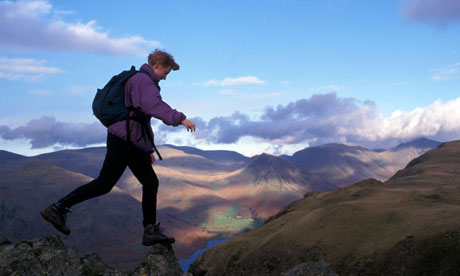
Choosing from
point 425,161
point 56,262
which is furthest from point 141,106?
point 425,161

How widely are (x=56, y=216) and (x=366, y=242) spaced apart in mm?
23692

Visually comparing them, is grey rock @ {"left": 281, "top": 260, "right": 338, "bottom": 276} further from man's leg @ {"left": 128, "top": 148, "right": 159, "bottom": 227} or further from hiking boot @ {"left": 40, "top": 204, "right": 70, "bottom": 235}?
hiking boot @ {"left": 40, "top": 204, "right": 70, "bottom": 235}

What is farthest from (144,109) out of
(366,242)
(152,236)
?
(366,242)

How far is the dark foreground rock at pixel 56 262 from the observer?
7656mm

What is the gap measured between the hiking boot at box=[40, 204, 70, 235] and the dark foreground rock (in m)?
1.15

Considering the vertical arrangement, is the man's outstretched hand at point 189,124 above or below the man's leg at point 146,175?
above

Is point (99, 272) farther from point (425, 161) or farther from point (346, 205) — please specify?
point (425, 161)

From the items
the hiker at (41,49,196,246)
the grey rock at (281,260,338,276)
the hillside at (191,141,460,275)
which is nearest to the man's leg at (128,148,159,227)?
the hiker at (41,49,196,246)

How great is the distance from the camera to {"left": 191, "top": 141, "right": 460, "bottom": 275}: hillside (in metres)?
19.9

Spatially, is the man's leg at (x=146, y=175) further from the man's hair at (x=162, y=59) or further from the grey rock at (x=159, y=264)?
the man's hair at (x=162, y=59)

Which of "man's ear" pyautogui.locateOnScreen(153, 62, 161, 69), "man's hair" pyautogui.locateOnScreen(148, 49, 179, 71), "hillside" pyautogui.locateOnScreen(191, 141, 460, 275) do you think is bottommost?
"hillside" pyautogui.locateOnScreen(191, 141, 460, 275)

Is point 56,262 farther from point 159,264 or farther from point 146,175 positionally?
point 146,175

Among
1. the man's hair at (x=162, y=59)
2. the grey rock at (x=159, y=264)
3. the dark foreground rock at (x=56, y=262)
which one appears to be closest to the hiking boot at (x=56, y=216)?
the dark foreground rock at (x=56, y=262)

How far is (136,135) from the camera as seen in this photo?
280 inches
